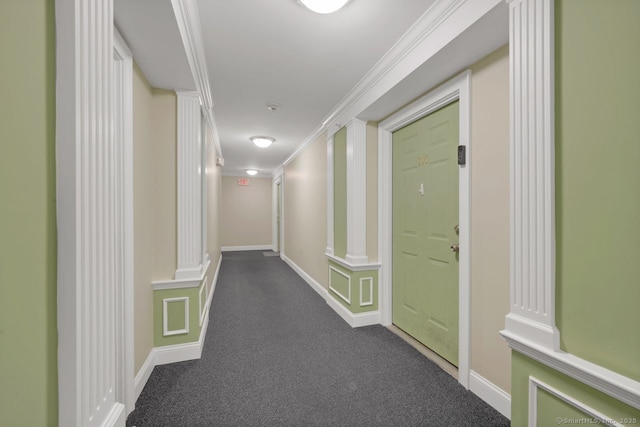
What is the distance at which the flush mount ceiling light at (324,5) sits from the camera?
1.48m

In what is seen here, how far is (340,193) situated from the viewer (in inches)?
132

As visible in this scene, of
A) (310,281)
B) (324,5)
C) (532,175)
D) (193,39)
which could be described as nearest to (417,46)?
(324,5)

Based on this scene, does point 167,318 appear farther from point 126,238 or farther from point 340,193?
point 340,193

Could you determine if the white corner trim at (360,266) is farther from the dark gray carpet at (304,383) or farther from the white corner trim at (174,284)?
the white corner trim at (174,284)

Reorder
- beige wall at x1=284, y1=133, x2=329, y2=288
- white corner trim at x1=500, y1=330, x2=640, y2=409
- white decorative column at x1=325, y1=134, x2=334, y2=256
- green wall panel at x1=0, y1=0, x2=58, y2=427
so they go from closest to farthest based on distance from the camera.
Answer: green wall panel at x1=0, y1=0, x2=58, y2=427 → white corner trim at x1=500, y1=330, x2=640, y2=409 → white decorative column at x1=325, y1=134, x2=334, y2=256 → beige wall at x1=284, y1=133, x2=329, y2=288

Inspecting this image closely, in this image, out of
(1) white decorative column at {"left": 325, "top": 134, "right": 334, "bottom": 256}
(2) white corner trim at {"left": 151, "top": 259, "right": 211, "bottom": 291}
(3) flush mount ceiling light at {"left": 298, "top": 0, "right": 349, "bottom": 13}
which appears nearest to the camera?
(3) flush mount ceiling light at {"left": 298, "top": 0, "right": 349, "bottom": 13}

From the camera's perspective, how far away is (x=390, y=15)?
66.9 inches

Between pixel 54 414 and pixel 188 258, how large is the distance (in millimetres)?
1663

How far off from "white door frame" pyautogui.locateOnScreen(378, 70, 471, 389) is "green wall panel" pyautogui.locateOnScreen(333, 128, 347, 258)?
1.49ft

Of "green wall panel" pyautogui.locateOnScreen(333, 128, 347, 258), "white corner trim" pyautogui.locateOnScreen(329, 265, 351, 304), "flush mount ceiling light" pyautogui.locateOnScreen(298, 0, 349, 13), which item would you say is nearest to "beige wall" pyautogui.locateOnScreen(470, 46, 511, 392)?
"flush mount ceiling light" pyautogui.locateOnScreen(298, 0, 349, 13)

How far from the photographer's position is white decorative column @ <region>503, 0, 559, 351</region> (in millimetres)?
1094

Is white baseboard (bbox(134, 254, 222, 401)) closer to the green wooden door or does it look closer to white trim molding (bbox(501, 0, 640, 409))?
the green wooden door

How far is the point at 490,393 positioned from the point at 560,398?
29.2 inches

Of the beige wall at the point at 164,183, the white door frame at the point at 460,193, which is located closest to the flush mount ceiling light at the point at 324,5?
the white door frame at the point at 460,193
